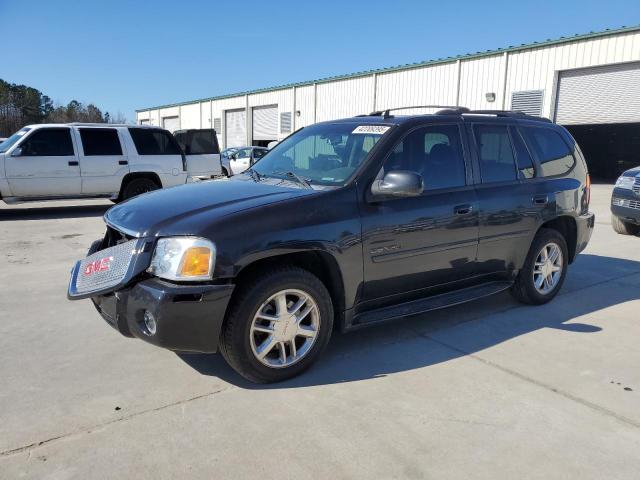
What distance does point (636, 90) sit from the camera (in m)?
17.4

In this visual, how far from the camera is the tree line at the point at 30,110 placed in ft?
173

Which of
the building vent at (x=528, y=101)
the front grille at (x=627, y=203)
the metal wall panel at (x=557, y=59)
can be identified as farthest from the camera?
the building vent at (x=528, y=101)

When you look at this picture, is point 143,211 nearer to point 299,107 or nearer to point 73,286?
point 73,286

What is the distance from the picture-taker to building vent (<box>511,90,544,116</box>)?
64.6 feet

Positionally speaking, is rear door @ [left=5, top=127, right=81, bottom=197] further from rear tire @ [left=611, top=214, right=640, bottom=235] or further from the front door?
rear tire @ [left=611, top=214, right=640, bottom=235]

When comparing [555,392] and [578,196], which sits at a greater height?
[578,196]

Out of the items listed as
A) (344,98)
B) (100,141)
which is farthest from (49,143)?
(344,98)

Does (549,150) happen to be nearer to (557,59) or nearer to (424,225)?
(424,225)

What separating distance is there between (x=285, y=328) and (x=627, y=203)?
786 cm

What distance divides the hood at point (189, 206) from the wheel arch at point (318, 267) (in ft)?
1.23

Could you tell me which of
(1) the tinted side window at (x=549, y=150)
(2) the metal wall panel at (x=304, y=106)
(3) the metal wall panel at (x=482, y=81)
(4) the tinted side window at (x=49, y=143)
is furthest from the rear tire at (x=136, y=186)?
(2) the metal wall panel at (x=304, y=106)

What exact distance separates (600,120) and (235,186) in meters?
18.4

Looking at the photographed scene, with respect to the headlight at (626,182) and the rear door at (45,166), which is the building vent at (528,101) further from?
the rear door at (45,166)

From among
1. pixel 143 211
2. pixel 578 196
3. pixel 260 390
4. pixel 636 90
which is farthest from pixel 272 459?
pixel 636 90
